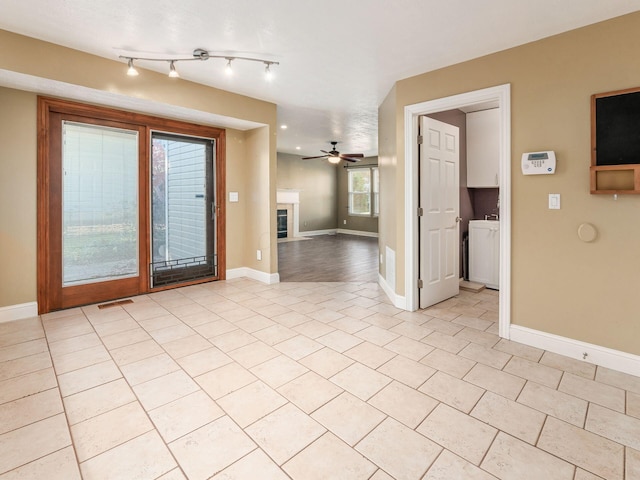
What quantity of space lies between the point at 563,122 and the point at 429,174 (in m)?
1.35

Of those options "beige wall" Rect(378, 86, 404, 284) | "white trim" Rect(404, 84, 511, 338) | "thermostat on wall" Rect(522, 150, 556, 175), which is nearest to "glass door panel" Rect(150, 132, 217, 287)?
"beige wall" Rect(378, 86, 404, 284)

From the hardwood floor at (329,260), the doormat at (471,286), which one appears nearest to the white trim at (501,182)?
the doormat at (471,286)

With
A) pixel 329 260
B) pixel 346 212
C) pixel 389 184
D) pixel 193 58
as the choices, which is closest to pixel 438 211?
pixel 389 184

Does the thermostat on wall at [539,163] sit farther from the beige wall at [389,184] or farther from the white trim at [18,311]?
the white trim at [18,311]

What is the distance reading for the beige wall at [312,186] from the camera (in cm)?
1038

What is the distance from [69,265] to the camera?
375 centimetres

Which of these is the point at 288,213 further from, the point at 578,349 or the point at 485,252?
the point at 578,349

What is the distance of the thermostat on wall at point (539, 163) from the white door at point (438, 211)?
1.08m

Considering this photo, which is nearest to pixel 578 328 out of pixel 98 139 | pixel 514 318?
pixel 514 318

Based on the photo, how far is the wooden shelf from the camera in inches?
90.3

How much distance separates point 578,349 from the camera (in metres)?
2.59

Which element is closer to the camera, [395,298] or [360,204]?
[395,298]

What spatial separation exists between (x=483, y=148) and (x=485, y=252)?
1.51 meters

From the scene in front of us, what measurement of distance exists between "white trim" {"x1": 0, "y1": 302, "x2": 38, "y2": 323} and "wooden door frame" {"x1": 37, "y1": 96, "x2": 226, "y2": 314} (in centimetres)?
5
